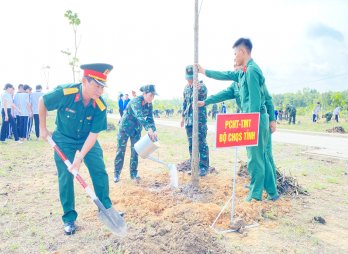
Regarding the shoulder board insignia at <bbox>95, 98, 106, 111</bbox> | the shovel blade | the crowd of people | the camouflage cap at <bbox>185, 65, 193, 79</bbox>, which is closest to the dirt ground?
the shovel blade

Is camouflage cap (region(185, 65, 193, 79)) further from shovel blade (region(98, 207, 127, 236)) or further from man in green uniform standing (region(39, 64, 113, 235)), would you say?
shovel blade (region(98, 207, 127, 236))

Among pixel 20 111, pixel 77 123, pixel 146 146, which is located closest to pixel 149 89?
pixel 146 146

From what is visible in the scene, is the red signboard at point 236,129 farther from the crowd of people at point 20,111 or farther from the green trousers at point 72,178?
the crowd of people at point 20,111

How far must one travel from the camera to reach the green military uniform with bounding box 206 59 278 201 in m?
4.11

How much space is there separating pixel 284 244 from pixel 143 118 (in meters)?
2.93

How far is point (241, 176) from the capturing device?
5875 mm

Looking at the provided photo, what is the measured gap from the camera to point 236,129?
354cm

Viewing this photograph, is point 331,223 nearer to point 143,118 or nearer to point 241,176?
point 241,176

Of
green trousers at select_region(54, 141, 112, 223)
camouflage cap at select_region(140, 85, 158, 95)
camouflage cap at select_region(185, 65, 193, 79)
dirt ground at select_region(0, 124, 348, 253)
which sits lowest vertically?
dirt ground at select_region(0, 124, 348, 253)

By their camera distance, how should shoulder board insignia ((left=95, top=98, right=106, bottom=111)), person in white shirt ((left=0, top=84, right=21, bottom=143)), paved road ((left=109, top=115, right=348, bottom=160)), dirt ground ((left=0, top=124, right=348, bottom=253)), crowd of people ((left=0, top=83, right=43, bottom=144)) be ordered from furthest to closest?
crowd of people ((left=0, top=83, right=43, bottom=144))
person in white shirt ((left=0, top=84, right=21, bottom=143))
paved road ((left=109, top=115, right=348, bottom=160))
shoulder board insignia ((left=95, top=98, right=106, bottom=111))
dirt ground ((left=0, top=124, right=348, bottom=253))

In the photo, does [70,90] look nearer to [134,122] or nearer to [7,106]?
[134,122]

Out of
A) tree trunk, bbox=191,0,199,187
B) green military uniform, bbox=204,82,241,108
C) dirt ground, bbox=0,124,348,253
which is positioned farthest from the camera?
green military uniform, bbox=204,82,241,108

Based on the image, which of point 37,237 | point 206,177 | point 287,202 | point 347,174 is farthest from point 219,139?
point 347,174

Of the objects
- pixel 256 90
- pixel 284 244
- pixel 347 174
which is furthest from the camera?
pixel 347 174
